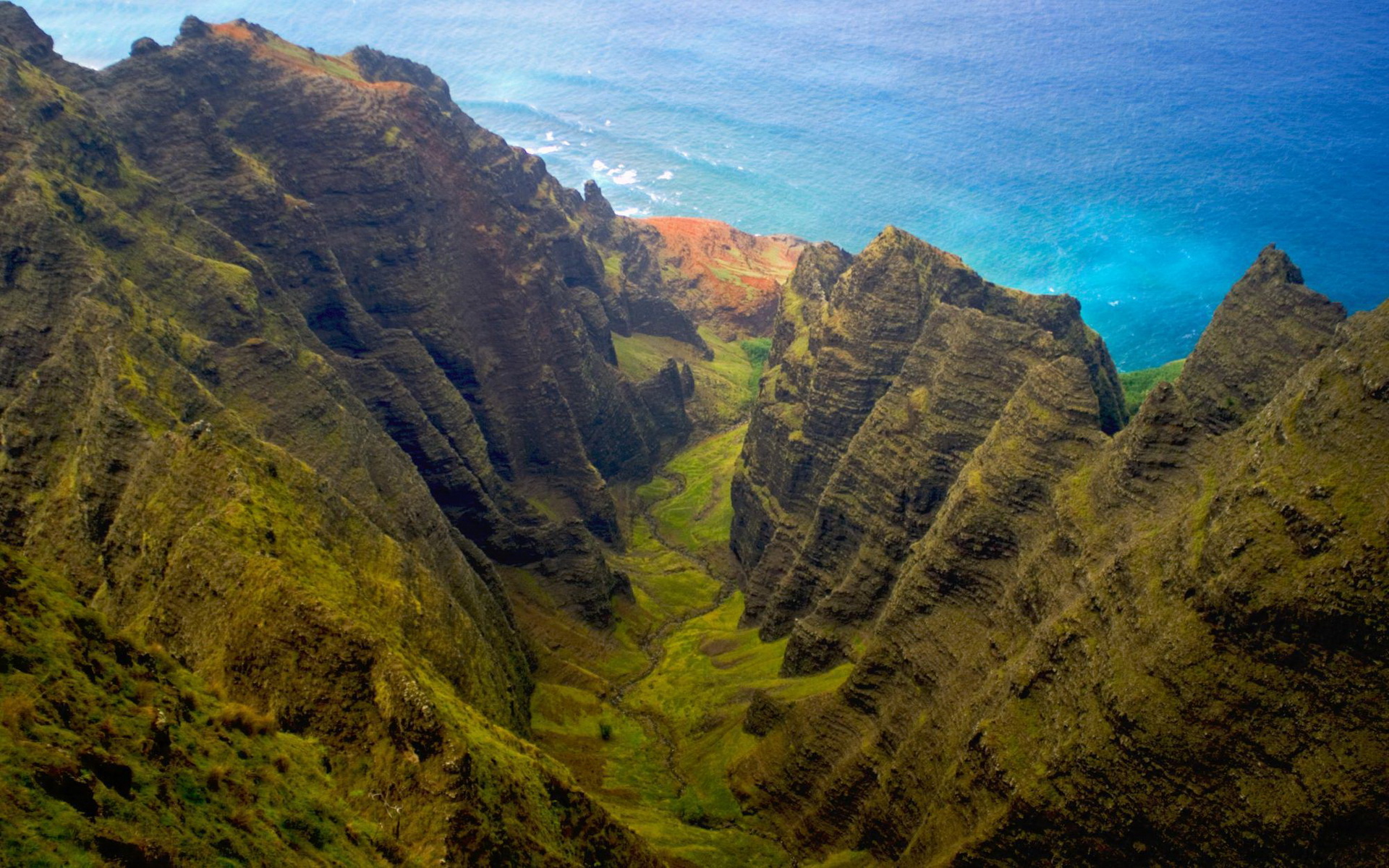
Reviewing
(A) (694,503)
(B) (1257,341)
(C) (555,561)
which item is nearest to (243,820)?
(B) (1257,341)

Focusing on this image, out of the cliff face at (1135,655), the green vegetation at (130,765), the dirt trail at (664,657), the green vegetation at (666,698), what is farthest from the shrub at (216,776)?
the dirt trail at (664,657)

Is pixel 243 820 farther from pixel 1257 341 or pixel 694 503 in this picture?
pixel 694 503

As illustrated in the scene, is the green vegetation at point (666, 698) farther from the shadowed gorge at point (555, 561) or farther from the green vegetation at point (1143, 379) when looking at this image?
the green vegetation at point (1143, 379)

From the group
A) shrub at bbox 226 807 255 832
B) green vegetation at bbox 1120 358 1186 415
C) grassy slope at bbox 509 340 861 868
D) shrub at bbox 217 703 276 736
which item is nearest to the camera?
shrub at bbox 226 807 255 832

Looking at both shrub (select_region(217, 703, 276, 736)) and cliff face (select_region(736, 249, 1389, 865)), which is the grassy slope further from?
shrub (select_region(217, 703, 276, 736))

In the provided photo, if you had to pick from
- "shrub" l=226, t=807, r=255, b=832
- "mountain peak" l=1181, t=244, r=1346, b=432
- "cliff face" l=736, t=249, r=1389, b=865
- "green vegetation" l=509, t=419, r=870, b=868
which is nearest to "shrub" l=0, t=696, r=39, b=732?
"shrub" l=226, t=807, r=255, b=832

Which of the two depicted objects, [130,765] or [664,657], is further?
[664,657]
